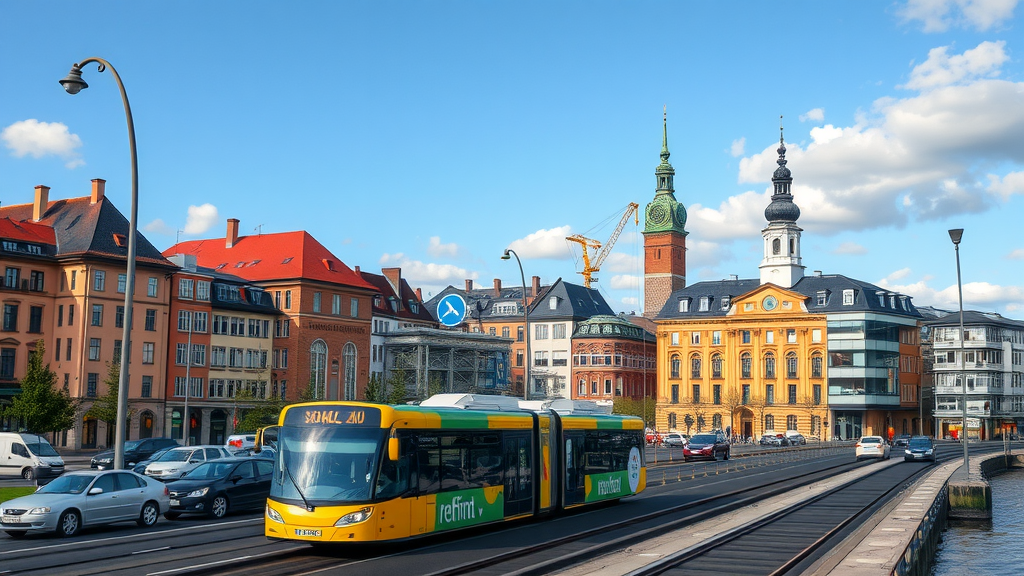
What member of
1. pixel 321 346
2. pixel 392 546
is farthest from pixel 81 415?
pixel 392 546

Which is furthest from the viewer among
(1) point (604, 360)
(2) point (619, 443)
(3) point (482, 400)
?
(1) point (604, 360)

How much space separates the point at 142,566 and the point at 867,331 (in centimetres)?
10204

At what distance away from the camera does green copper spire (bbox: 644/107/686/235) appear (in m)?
158

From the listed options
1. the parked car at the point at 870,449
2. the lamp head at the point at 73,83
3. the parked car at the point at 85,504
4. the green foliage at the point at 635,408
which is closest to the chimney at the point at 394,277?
the green foliage at the point at 635,408

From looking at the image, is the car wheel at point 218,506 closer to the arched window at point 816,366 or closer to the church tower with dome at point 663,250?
the arched window at point 816,366

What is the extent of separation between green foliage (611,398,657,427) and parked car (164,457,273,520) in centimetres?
8888

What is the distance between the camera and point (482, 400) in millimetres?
24703

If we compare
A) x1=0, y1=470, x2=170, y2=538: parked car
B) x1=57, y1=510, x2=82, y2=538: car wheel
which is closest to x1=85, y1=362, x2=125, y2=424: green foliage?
x1=0, y1=470, x2=170, y2=538: parked car


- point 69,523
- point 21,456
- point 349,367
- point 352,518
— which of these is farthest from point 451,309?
point 349,367

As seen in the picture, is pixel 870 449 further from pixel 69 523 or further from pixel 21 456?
pixel 69 523

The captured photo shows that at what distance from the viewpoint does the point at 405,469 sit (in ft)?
62.6

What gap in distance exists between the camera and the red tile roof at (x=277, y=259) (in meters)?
87.6

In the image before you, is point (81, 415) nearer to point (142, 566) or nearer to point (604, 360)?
point (142, 566)

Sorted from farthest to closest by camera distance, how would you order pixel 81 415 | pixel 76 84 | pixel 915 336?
pixel 915 336 < pixel 81 415 < pixel 76 84
